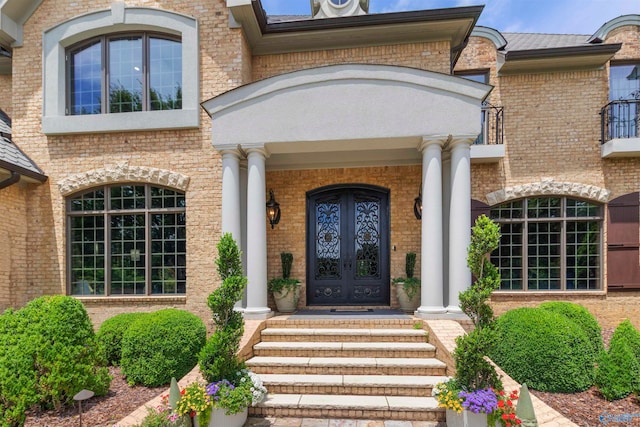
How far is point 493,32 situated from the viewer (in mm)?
7793

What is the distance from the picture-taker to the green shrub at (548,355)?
187 inches

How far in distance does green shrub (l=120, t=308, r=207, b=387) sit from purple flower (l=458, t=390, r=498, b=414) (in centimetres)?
387

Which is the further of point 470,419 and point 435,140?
point 435,140

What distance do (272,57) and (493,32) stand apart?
518 cm

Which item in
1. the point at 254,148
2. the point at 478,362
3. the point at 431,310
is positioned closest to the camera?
the point at 478,362

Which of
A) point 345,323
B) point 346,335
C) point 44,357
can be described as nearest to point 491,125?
point 345,323

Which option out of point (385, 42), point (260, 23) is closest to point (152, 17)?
point (260, 23)

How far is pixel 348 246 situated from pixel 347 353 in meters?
2.80

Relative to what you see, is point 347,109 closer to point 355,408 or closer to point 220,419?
point 355,408

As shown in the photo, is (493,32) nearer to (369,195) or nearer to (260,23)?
(369,195)

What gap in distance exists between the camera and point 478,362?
374cm

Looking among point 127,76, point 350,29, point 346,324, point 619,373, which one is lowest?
point 619,373

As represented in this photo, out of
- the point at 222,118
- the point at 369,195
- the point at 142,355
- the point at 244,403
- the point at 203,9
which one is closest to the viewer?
the point at 244,403

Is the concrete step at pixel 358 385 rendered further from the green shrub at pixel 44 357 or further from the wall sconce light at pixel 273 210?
the wall sconce light at pixel 273 210
